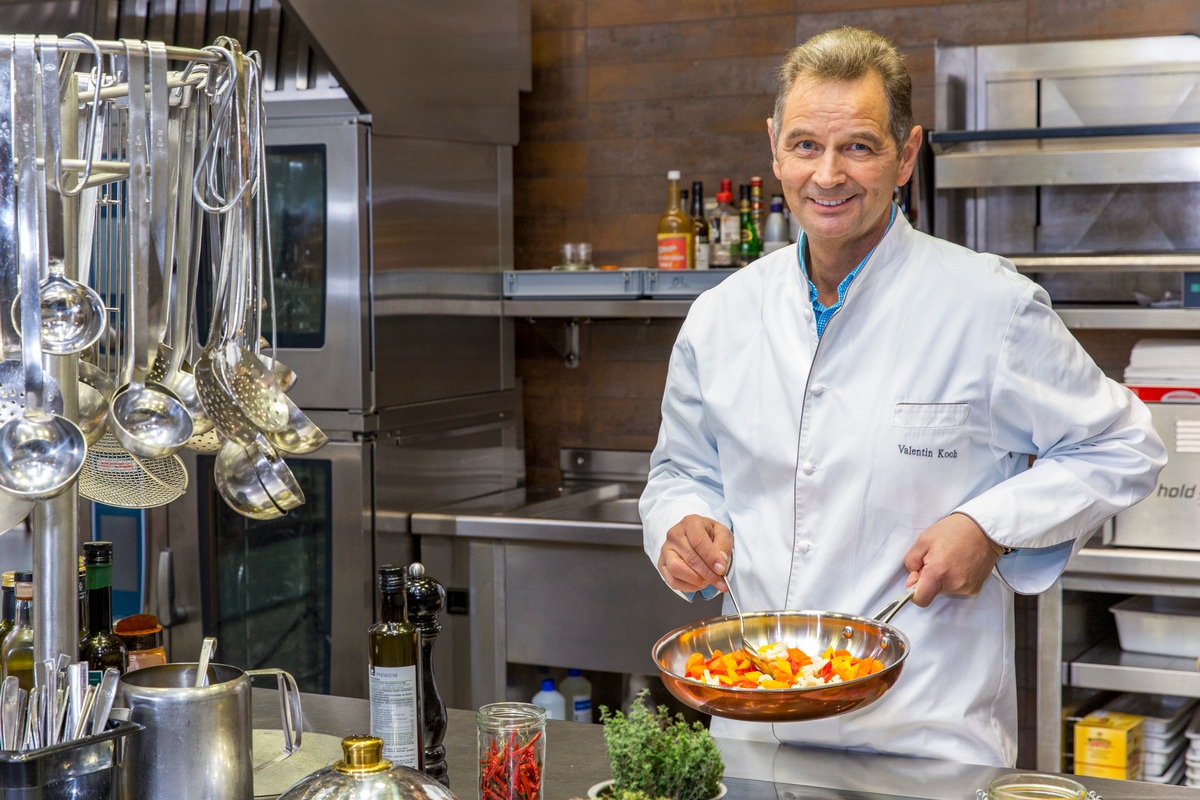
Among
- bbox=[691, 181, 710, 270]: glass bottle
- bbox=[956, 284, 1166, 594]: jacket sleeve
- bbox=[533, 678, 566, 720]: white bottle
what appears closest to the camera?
bbox=[956, 284, 1166, 594]: jacket sleeve

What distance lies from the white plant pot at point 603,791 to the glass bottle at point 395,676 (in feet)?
0.56

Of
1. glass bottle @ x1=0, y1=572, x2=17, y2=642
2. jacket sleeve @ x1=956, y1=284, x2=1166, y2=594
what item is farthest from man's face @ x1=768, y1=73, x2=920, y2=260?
glass bottle @ x1=0, y1=572, x2=17, y2=642

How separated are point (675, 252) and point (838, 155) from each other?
149cm

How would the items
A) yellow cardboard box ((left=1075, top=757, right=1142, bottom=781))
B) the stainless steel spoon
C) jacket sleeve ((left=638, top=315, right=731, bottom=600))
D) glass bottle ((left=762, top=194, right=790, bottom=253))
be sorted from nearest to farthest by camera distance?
the stainless steel spoon, jacket sleeve ((left=638, top=315, right=731, bottom=600)), yellow cardboard box ((left=1075, top=757, right=1142, bottom=781)), glass bottle ((left=762, top=194, right=790, bottom=253))

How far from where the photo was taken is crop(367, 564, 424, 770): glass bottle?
1.25m

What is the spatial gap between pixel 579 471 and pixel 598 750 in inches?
79.4

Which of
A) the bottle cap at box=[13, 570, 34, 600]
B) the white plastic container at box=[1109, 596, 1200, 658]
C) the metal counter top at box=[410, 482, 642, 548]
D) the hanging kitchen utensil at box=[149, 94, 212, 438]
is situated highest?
the hanging kitchen utensil at box=[149, 94, 212, 438]

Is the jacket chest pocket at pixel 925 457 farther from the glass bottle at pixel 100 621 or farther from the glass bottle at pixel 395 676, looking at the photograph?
the glass bottle at pixel 100 621

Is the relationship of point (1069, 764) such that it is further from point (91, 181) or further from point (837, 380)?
point (91, 181)

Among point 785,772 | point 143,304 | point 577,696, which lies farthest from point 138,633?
point 577,696

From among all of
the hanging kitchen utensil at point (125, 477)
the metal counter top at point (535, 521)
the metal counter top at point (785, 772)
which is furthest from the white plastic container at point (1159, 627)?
the hanging kitchen utensil at point (125, 477)

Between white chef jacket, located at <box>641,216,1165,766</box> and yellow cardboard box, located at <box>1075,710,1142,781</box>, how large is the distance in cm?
89

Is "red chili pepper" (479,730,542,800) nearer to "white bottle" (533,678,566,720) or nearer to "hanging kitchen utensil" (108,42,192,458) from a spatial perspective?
"hanging kitchen utensil" (108,42,192,458)

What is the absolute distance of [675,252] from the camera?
10.1 feet
